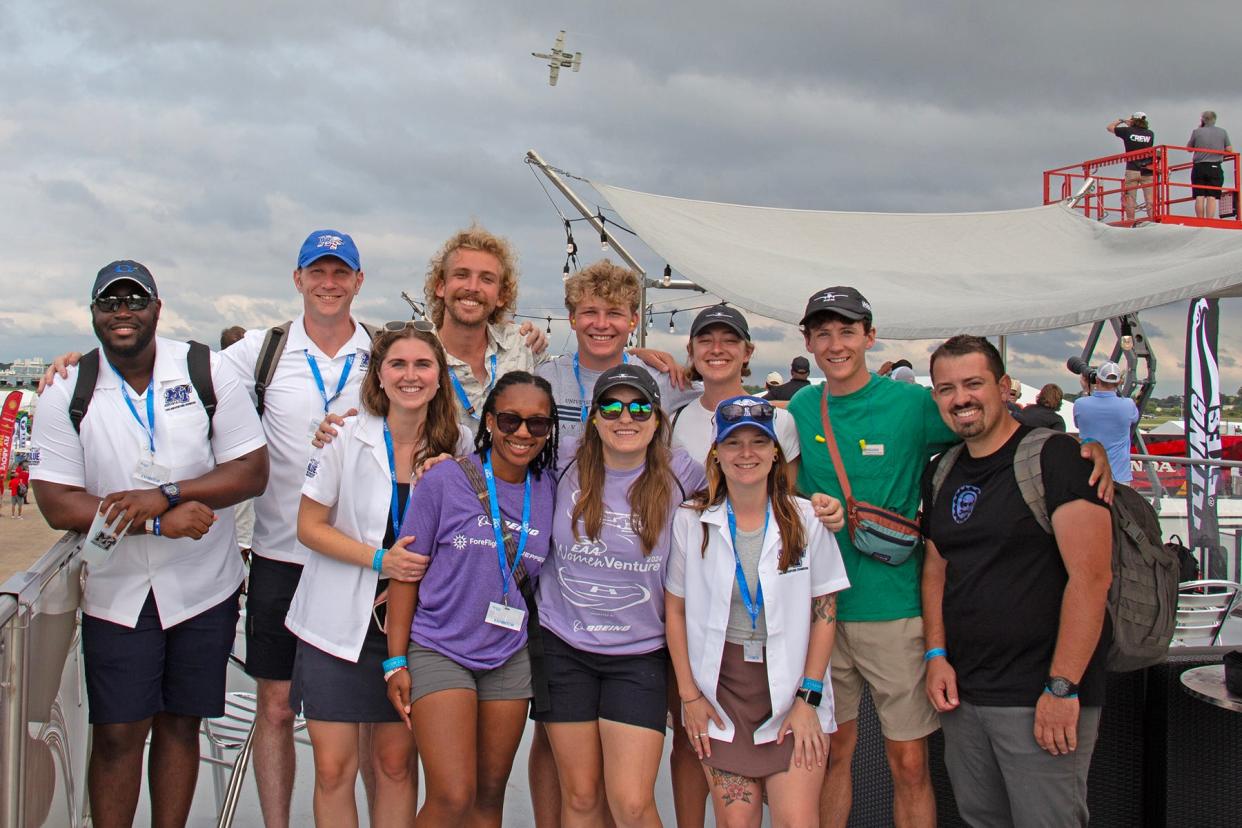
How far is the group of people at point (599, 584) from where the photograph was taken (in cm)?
296

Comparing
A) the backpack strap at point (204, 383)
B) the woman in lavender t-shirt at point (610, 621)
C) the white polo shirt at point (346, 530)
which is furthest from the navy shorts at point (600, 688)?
the backpack strap at point (204, 383)

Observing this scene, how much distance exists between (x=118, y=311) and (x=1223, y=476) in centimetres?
864

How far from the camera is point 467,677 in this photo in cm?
299

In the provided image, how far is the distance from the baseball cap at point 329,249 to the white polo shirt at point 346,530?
0.82 m

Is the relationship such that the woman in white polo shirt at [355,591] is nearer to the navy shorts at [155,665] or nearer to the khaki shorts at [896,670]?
the navy shorts at [155,665]

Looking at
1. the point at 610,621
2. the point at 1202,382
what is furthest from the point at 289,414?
the point at 1202,382

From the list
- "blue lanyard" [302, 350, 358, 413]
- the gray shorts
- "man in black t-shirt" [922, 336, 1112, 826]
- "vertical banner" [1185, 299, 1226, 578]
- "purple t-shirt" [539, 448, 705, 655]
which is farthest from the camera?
"vertical banner" [1185, 299, 1226, 578]

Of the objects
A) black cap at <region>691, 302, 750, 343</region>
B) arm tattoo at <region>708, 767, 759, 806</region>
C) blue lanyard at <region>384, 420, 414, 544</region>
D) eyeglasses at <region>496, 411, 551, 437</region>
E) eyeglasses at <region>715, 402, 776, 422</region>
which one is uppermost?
→ black cap at <region>691, 302, 750, 343</region>

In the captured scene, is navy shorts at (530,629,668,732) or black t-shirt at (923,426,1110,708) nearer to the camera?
black t-shirt at (923,426,1110,708)

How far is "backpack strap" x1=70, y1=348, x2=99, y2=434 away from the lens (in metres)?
3.09

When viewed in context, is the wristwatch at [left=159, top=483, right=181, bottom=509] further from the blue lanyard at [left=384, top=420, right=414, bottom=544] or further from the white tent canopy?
the white tent canopy

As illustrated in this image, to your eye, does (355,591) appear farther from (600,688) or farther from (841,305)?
(841,305)

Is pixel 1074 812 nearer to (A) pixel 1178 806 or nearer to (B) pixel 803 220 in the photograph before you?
(A) pixel 1178 806

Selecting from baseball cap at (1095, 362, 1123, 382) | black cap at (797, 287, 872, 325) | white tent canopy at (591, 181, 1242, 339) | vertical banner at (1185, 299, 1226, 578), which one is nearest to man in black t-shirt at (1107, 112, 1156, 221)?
vertical banner at (1185, 299, 1226, 578)
